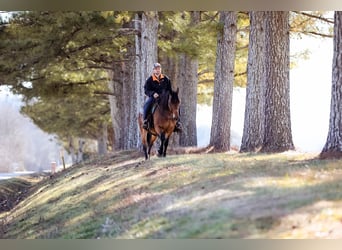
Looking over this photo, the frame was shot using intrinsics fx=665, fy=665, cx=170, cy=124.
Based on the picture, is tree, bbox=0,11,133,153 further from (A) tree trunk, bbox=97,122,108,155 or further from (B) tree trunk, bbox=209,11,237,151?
(B) tree trunk, bbox=209,11,237,151

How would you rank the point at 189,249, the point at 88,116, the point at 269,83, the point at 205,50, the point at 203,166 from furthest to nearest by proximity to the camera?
the point at 88,116 < the point at 205,50 < the point at 269,83 < the point at 203,166 < the point at 189,249

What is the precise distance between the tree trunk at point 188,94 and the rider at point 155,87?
0.11 metres

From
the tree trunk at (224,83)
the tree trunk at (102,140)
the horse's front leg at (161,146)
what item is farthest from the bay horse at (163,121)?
the tree trunk at (102,140)

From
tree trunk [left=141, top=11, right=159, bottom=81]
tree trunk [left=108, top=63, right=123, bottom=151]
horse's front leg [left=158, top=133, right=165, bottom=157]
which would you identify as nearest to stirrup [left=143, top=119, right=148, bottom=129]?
horse's front leg [left=158, top=133, right=165, bottom=157]

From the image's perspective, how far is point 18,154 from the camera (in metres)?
6.56

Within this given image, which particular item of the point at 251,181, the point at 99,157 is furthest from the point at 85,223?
the point at 251,181

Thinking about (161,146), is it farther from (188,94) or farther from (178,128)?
(188,94)

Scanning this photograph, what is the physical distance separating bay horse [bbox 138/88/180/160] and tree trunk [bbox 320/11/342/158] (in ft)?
4.84

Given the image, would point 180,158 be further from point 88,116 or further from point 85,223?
point 88,116

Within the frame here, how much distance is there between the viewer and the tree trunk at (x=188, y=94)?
6582 mm

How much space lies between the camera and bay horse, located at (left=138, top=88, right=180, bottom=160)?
6516 mm

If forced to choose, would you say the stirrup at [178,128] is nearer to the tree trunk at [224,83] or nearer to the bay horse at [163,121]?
the bay horse at [163,121]

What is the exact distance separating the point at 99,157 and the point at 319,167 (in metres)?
2.39

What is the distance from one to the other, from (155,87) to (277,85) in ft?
4.09
